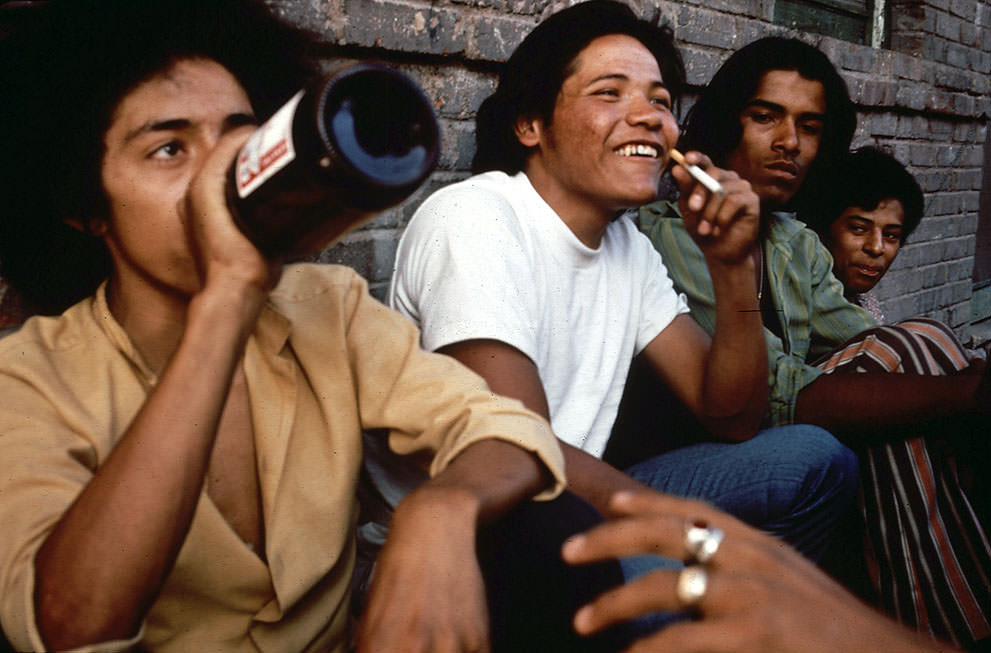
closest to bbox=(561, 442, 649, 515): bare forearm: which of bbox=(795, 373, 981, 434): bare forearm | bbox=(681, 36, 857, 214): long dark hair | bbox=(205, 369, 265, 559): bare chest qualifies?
bbox=(205, 369, 265, 559): bare chest

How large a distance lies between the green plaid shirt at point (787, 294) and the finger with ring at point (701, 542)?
1.38m

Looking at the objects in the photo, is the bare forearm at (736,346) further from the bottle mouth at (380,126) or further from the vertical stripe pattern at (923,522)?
the bottle mouth at (380,126)

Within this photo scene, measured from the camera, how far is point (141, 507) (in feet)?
2.77

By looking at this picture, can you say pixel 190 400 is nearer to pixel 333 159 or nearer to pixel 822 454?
pixel 333 159

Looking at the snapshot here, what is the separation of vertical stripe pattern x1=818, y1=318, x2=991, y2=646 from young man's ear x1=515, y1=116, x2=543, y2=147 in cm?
103

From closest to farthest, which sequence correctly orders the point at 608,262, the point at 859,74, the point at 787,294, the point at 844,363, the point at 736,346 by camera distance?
the point at 736,346 → the point at 608,262 → the point at 844,363 → the point at 787,294 → the point at 859,74

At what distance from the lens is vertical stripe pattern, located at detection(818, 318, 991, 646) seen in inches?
76.4

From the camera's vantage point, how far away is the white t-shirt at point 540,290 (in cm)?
151

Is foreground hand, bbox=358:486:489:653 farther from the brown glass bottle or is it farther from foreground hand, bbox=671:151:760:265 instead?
foreground hand, bbox=671:151:760:265

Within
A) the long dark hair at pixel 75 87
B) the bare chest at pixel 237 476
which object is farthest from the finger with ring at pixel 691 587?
the long dark hair at pixel 75 87

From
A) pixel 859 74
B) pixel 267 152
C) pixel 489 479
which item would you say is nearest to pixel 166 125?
pixel 267 152

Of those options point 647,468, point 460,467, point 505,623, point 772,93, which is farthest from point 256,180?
point 772,93

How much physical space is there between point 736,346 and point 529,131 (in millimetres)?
709

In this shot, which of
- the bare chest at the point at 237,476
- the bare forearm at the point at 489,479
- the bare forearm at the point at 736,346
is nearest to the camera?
the bare forearm at the point at 489,479
